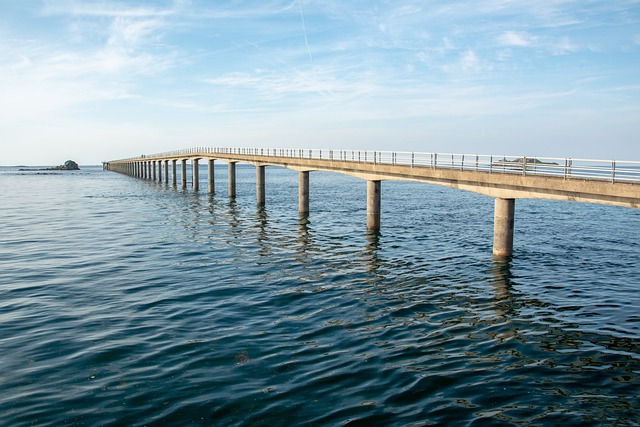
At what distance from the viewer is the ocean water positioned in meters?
11.0

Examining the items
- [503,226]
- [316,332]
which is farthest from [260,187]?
[316,332]

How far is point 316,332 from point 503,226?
15.4 m

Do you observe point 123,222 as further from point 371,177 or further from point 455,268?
point 455,268

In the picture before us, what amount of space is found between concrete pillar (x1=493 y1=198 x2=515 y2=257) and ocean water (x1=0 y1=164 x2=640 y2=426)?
3.04ft

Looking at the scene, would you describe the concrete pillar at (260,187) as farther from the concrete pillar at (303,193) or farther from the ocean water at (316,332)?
the ocean water at (316,332)

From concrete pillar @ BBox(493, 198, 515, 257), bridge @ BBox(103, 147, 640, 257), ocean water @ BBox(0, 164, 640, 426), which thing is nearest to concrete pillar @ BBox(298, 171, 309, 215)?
bridge @ BBox(103, 147, 640, 257)

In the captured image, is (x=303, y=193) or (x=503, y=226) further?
(x=303, y=193)

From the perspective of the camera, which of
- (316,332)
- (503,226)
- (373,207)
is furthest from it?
(373,207)

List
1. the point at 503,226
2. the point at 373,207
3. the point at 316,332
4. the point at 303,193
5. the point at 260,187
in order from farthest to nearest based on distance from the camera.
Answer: the point at 260,187 → the point at 303,193 → the point at 373,207 → the point at 503,226 → the point at 316,332

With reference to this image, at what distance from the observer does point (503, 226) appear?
26.8 m

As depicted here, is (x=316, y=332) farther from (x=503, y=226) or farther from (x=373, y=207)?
(x=373, y=207)

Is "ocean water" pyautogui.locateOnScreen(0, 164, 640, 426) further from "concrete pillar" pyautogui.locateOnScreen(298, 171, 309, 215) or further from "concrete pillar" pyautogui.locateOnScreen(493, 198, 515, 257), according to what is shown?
"concrete pillar" pyautogui.locateOnScreen(298, 171, 309, 215)

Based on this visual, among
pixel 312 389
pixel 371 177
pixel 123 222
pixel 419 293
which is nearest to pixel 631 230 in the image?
pixel 371 177

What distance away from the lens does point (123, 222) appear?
42156 millimetres
